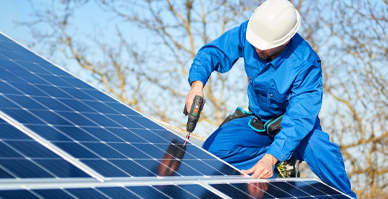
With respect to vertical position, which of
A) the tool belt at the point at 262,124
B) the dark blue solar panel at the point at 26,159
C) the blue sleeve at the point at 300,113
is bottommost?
the dark blue solar panel at the point at 26,159

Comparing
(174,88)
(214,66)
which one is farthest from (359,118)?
(214,66)

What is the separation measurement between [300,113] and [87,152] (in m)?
2.15

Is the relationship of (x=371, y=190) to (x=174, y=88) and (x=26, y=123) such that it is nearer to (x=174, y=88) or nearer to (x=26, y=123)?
(x=174, y=88)

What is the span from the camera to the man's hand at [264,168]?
4.81 meters

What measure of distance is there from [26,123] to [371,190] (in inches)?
526

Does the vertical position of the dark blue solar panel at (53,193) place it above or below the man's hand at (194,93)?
below

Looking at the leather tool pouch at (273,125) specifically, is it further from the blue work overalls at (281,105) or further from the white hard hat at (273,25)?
the white hard hat at (273,25)

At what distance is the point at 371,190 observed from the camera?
15602 mm

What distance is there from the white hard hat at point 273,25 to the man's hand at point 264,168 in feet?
3.65

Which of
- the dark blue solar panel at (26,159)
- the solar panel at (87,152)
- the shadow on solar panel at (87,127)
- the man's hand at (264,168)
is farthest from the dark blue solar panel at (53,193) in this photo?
the man's hand at (264,168)

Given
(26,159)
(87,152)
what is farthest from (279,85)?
(26,159)

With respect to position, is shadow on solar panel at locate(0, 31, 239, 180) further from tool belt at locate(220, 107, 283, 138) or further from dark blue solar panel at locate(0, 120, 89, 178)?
tool belt at locate(220, 107, 283, 138)

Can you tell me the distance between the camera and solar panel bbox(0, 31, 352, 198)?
131 inches

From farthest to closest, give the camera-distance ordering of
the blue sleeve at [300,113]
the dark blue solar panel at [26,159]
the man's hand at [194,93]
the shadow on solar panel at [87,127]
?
the man's hand at [194,93] → the blue sleeve at [300,113] → the shadow on solar panel at [87,127] → the dark blue solar panel at [26,159]
